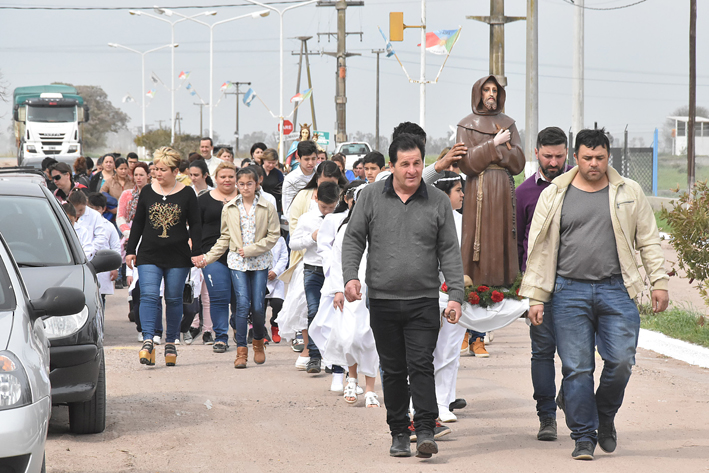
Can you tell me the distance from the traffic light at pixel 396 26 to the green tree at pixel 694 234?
14240 mm

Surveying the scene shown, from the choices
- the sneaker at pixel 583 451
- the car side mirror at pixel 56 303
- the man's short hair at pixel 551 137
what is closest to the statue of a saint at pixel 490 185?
the man's short hair at pixel 551 137

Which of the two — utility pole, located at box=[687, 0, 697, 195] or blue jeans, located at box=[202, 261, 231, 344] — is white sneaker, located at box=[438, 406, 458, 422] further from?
utility pole, located at box=[687, 0, 697, 195]

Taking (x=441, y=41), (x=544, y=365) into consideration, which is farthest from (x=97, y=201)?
(x=441, y=41)

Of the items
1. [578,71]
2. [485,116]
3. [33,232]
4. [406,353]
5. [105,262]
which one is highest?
[578,71]

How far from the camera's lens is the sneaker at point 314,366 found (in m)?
9.38

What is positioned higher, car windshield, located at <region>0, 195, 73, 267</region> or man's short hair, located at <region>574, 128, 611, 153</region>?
man's short hair, located at <region>574, 128, 611, 153</region>

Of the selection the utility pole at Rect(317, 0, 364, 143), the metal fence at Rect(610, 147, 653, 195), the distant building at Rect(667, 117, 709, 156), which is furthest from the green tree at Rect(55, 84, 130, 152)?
the metal fence at Rect(610, 147, 653, 195)

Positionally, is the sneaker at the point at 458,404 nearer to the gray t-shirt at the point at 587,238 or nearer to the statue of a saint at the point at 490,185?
the statue of a saint at the point at 490,185

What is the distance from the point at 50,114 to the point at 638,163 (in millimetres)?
25693

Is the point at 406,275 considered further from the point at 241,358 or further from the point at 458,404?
the point at 241,358

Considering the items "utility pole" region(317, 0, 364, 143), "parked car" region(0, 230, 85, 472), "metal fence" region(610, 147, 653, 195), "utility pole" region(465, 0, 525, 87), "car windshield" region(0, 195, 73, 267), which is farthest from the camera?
"utility pole" region(317, 0, 364, 143)

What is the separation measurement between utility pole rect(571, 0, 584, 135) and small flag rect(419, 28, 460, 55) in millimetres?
7379

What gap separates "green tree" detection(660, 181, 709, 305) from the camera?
9820mm

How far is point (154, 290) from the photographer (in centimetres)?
945
